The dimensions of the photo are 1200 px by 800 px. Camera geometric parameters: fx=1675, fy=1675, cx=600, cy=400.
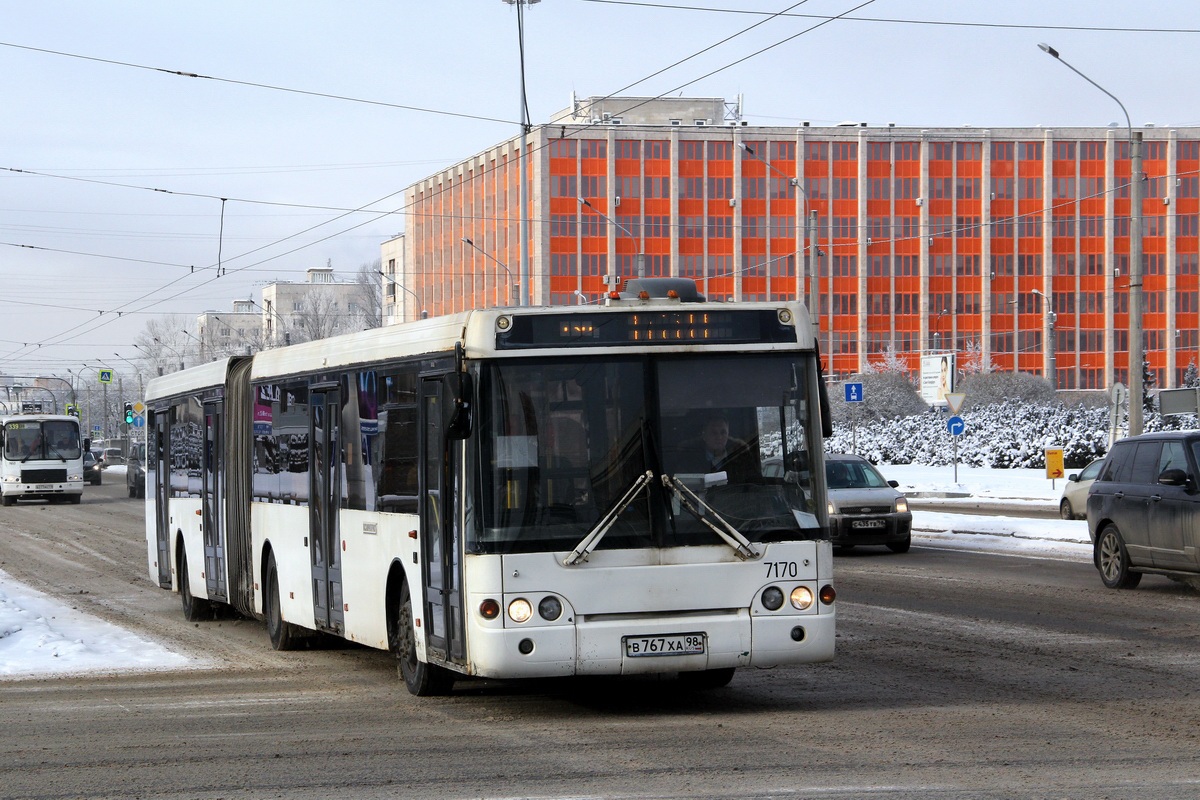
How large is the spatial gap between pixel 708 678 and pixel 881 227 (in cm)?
9776

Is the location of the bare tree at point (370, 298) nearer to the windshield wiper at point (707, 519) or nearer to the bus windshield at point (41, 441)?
the bus windshield at point (41, 441)

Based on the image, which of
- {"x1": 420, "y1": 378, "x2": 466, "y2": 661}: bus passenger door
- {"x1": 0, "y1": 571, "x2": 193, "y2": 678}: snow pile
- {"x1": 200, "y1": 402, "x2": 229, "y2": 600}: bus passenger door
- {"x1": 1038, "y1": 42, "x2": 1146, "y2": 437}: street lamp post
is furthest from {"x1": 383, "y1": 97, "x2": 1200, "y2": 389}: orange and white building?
{"x1": 420, "y1": 378, "x2": 466, "y2": 661}: bus passenger door

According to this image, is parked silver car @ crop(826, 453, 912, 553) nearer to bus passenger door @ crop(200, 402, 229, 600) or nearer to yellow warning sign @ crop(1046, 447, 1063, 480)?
bus passenger door @ crop(200, 402, 229, 600)

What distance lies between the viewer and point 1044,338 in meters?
108

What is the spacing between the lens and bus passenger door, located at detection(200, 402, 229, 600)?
53.8ft

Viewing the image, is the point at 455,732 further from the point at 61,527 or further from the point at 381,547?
the point at 61,527

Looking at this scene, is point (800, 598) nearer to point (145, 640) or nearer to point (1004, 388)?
point (145, 640)

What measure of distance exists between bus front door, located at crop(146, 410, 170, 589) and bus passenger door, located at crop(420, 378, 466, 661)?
30.9 ft

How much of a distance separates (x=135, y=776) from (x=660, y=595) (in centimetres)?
313

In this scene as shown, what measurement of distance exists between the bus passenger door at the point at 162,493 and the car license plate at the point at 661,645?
35.0ft

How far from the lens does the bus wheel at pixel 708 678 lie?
445 inches

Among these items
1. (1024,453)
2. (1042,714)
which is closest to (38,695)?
(1042,714)

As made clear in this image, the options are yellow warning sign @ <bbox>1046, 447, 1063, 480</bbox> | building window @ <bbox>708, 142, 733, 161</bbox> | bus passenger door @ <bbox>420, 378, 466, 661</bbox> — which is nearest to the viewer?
bus passenger door @ <bbox>420, 378, 466, 661</bbox>

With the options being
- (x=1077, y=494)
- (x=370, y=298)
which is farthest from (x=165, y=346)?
(x=1077, y=494)
